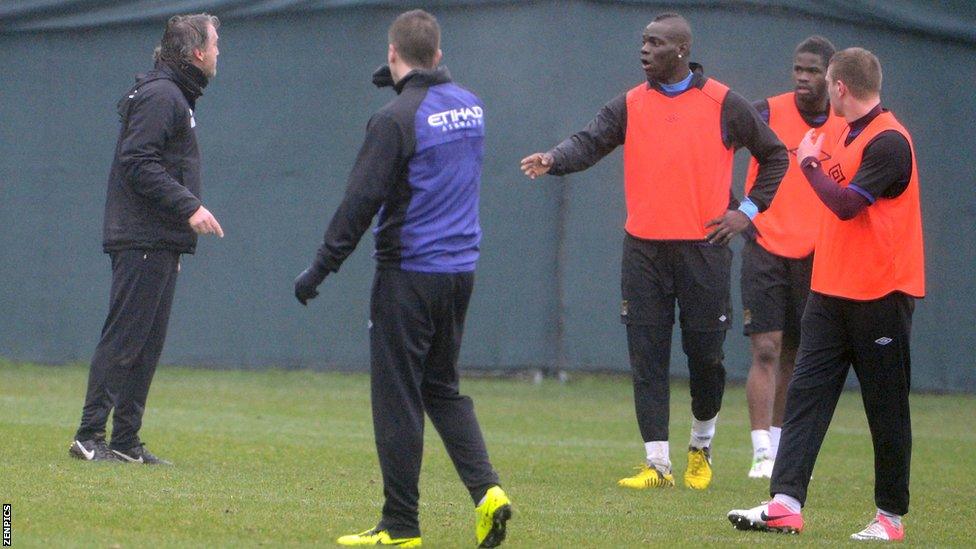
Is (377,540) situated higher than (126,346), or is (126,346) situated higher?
(126,346)

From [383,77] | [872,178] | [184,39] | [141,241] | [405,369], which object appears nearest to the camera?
→ [405,369]

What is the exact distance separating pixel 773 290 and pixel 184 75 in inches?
132

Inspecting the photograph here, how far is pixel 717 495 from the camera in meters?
7.05

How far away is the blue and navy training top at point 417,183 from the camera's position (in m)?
4.95

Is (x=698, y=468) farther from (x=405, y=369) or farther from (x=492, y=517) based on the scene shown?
(x=405, y=369)

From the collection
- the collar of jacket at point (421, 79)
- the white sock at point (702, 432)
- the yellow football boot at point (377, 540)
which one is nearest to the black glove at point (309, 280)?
the collar of jacket at point (421, 79)

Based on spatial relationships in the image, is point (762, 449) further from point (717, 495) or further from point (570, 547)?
point (570, 547)

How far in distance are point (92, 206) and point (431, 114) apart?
325 inches

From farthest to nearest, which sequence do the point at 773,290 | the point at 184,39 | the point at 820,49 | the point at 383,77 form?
the point at 773,290 < the point at 820,49 < the point at 184,39 < the point at 383,77

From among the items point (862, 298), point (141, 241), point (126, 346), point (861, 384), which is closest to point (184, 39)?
point (141, 241)

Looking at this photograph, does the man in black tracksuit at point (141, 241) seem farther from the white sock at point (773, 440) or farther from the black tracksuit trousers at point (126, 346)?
the white sock at point (773, 440)

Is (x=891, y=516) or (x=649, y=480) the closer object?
(x=891, y=516)

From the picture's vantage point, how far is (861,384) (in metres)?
5.76

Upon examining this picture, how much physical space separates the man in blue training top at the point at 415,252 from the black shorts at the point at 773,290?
3127mm
